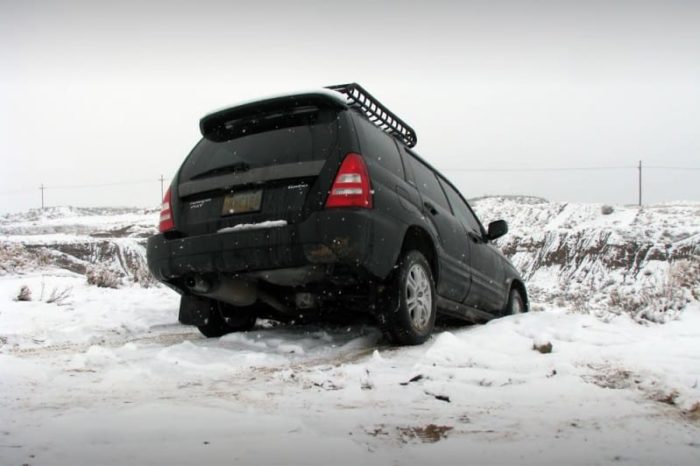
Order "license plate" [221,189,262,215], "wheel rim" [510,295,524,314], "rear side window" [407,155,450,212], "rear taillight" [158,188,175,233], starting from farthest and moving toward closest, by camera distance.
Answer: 1. "wheel rim" [510,295,524,314]
2. "rear side window" [407,155,450,212]
3. "rear taillight" [158,188,175,233]
4. "license plate" [221,189,262,215]

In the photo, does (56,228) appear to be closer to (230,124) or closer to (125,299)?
(125,299)

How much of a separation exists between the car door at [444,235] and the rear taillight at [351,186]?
878 mm

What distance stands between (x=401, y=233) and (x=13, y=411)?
2.20 meters

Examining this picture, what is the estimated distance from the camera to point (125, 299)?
5984 millimetres

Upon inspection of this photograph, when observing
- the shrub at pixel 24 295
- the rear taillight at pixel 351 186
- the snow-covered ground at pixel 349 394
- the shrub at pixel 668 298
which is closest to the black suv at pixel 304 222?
the rear taillight at pixel 351 186

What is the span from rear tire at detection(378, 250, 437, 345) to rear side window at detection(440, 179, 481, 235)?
4.43 ft

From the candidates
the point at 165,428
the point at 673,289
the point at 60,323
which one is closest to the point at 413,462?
the point at 165,428

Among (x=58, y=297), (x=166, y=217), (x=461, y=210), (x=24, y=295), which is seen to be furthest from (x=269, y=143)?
(x=24, y=295)

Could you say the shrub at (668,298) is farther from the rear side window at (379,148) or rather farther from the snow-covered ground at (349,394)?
the rear side window at (379,148)

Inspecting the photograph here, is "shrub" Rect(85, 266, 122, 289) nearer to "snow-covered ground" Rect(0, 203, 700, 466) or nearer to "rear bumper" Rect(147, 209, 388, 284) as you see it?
"snow-covered ground" Rect(0, 203, 700, 466)

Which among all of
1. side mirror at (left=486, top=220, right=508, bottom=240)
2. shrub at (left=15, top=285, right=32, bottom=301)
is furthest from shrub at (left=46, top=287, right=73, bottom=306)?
side mirror at (left=486, top=220, right=508, bottom=240)

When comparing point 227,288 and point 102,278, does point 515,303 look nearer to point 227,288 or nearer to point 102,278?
point 227,288

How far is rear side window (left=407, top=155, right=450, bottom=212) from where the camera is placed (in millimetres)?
4109

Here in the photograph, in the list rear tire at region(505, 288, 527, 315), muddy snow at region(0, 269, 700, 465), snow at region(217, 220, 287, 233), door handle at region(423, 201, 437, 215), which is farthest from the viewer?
rear tire at region(505, 288, 527, 315)
